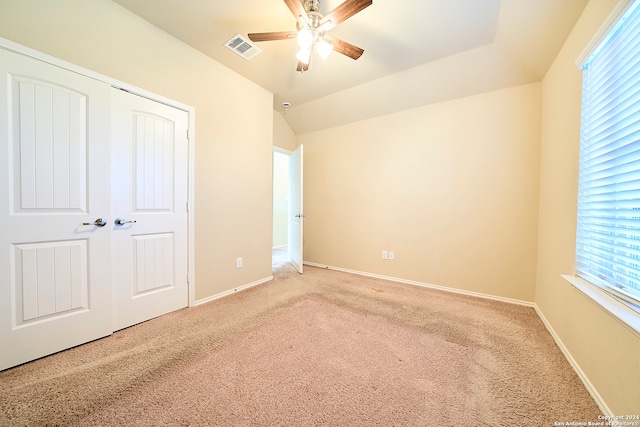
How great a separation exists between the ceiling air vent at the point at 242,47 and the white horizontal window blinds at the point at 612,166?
273cm

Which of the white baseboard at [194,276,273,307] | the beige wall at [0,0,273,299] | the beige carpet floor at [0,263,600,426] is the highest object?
the beige wall at [0,0,273,299]

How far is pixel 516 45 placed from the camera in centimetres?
209

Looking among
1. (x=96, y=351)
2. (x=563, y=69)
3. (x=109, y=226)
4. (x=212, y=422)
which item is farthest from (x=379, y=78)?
(x=96, y=351)

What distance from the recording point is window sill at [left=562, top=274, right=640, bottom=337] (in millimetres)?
1008

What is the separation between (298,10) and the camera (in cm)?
162

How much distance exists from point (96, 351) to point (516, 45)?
448 centimetres

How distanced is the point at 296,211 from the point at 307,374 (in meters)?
2.66

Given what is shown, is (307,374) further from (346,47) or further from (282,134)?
(282,134)

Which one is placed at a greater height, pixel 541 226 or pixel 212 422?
pixel 541 226

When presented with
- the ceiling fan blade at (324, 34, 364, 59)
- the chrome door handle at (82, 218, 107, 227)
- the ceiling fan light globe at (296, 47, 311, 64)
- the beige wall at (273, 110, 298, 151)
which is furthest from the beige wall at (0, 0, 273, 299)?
the ceiling fan blade at (324, 34, 364, 59)

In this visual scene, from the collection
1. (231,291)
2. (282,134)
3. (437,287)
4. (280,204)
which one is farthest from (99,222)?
(280,204)

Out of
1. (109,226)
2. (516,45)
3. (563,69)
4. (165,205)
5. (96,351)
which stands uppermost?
(516,45)

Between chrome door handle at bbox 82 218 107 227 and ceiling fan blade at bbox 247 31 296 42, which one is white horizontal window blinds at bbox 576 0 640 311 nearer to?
ceiling fan blade at bbox 247 31 296 42

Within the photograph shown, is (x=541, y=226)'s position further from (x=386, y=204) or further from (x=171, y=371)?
(x=171, y=371)
